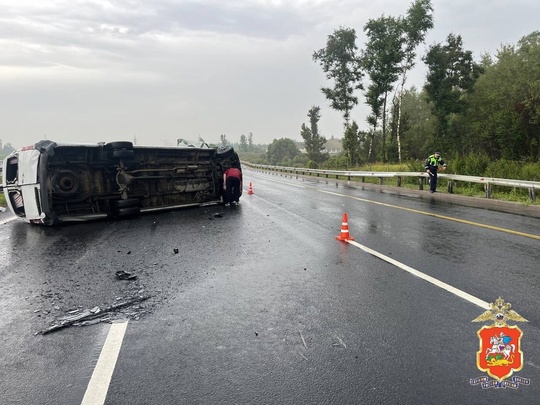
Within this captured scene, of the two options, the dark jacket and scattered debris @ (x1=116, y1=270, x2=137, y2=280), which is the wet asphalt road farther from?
the dark jacket

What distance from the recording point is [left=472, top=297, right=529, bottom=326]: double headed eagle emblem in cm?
361

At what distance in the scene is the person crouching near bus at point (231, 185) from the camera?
12.4 m

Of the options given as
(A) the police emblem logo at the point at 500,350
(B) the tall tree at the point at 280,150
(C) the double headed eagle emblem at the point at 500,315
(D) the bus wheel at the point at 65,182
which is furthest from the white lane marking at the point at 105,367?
(B) the tall tree at the point at 280,150

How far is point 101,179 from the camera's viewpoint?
32.1 ft

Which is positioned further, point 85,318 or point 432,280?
point 432,280

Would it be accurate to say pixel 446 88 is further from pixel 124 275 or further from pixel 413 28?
pixel 124 275

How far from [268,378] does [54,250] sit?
5479 millimetres

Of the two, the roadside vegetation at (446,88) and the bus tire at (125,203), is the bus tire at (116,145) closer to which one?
the bus tire at (125,203)

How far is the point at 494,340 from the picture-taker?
322 cm

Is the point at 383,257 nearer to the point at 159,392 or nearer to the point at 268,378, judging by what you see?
the point at 268,378

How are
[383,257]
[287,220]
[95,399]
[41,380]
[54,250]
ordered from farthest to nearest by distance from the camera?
[287,220], [54,250], [383,257], [41,380], [95,399]

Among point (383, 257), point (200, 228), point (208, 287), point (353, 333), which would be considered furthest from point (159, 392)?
point (200, 228)

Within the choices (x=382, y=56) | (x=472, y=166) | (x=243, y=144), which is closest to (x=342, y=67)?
(x=382, y=56)

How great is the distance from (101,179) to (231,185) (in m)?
4.17
